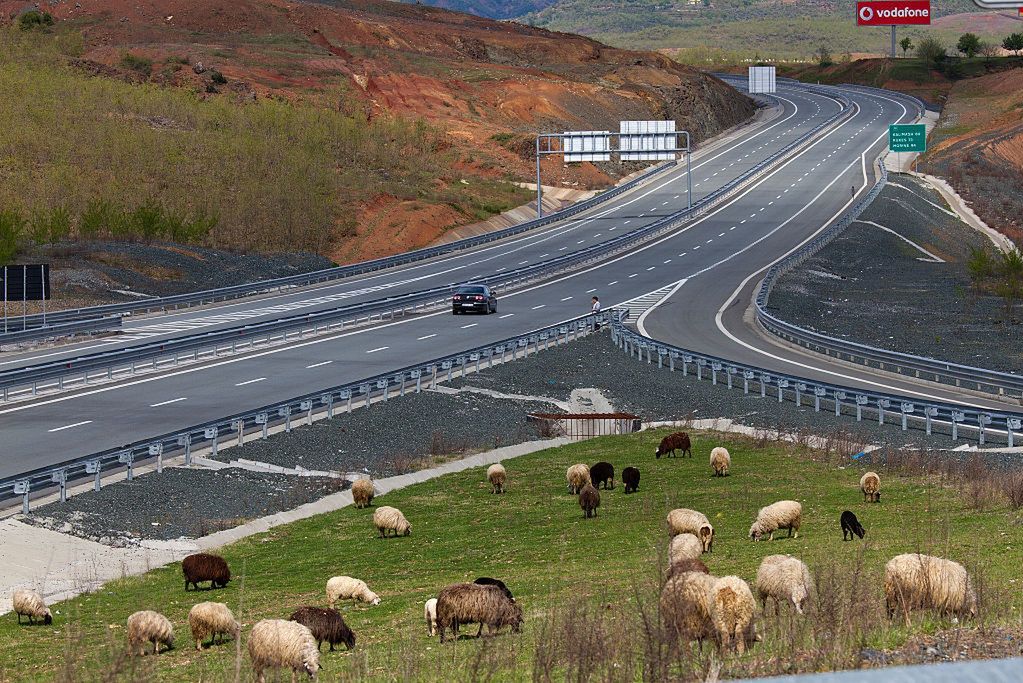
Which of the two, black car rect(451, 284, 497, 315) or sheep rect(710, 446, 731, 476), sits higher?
sheep rect(710, 446, 731, 476)

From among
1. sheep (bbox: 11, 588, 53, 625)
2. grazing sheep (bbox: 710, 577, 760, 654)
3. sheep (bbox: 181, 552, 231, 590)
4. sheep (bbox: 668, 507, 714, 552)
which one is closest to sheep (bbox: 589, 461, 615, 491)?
sheep (bbox: 668, 507, 714, 552)

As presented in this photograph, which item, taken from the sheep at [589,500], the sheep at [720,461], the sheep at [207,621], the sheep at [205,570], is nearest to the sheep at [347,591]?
the sheep at [207,621]

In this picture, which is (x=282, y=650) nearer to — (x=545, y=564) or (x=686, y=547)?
(x=686, y=547)

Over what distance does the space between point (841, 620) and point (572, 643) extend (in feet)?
8.71

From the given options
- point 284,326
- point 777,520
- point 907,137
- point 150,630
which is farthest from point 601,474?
point 907,137

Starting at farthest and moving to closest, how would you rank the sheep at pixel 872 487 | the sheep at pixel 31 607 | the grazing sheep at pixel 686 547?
the sheep at pixel 872 487, the sheep at pixel 31 607, the grazing sheep at pixel 686 547

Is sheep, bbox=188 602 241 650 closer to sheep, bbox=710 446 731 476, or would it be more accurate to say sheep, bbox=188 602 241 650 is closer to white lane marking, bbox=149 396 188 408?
sheep, bbox=710 446 731 476

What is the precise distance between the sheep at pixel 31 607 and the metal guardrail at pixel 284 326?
2188 centimetres

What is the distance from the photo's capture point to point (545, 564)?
73.7 ft

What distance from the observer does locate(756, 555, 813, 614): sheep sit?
15211 millimetres

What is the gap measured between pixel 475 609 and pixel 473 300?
51.7m

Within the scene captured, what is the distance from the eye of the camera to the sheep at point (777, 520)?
22188 mm

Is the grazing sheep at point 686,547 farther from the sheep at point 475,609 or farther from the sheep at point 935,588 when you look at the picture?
the sheep at point 935,588

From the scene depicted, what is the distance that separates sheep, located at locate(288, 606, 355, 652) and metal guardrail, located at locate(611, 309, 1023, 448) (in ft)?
72.2
